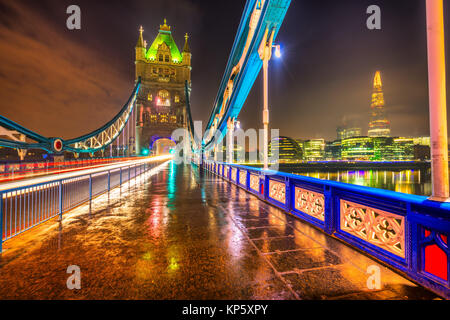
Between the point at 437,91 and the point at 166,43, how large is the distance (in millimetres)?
71422

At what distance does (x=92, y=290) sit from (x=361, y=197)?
3.55 metres

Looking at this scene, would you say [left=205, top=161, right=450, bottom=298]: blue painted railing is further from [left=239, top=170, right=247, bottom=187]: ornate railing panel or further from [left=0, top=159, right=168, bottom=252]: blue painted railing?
[left=0, top=159, right=168, bottom=252]: blue painted railing

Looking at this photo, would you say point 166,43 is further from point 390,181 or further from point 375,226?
point 390,181

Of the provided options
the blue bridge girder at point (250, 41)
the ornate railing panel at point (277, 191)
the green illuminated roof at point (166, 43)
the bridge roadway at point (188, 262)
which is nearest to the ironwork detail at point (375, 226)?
the bridge roadway at point (188, 262)

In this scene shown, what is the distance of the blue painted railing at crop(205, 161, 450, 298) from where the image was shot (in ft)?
7.25

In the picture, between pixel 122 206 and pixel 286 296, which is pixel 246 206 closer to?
pixel 122 206

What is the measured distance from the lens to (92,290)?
2.25 m

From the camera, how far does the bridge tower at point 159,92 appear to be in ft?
180

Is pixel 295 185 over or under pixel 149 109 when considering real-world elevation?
under

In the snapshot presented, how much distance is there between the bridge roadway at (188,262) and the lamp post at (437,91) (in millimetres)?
1179

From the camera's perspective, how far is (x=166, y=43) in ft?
206
